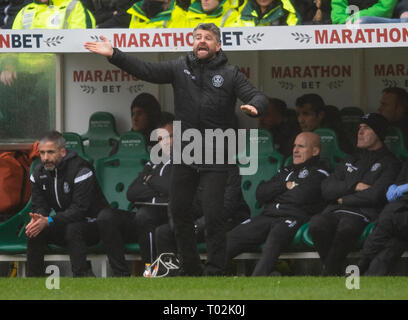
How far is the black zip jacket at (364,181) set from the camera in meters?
9.95

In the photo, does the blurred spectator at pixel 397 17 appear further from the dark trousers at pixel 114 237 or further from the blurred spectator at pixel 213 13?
the dark trousers at pixel 114 237

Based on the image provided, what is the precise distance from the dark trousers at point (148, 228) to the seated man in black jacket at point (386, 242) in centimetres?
190

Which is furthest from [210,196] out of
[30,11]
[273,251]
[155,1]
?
[30,11]

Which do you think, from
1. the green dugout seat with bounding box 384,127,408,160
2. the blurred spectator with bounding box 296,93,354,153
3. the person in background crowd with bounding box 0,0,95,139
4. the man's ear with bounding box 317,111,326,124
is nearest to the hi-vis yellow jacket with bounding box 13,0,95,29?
the person in background crowd with bounding box 0,0,95,139

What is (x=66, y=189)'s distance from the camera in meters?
10.4

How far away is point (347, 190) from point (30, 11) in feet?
14.0

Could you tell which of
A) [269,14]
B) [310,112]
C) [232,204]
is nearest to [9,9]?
[269,14]

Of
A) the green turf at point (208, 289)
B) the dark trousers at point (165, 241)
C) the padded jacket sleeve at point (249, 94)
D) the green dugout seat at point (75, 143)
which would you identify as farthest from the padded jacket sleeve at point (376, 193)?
the green dugout seat at point (75, 143)

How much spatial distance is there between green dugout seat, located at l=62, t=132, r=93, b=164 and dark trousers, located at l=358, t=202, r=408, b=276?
10.6 feet

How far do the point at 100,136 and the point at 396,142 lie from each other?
3027 millimetres

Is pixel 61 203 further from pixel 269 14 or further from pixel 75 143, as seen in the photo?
pixel 269 14

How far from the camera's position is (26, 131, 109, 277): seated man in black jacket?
10.1 meters

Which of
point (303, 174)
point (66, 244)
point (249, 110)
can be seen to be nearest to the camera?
point (249, 110)

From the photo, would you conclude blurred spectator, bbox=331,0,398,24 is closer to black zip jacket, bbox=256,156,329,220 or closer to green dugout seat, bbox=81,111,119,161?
black zip jacket, bbox=256,156,329,220
